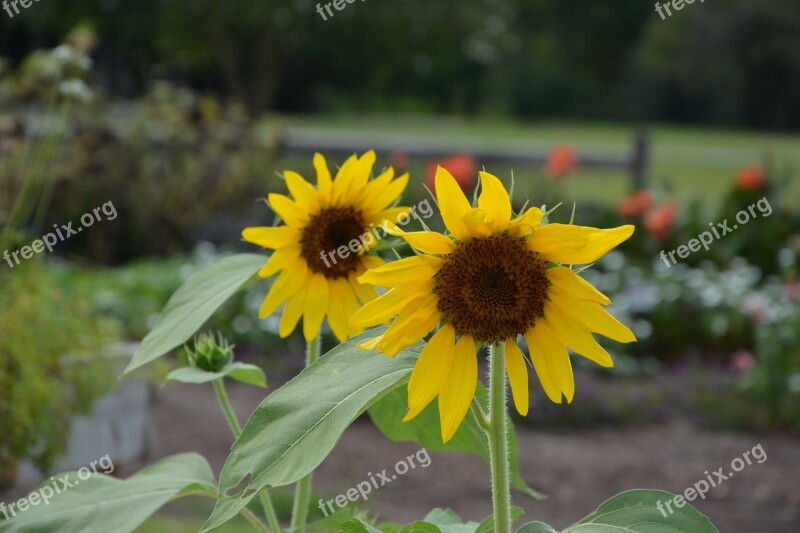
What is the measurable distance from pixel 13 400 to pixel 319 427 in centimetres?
294

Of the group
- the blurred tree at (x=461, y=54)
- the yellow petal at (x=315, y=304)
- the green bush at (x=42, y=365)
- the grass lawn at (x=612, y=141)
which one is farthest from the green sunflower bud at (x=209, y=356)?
the blurred tree at (x=461, y=54)

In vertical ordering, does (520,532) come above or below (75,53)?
below

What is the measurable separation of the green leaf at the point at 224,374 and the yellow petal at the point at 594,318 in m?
0.51

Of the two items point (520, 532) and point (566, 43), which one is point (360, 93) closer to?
point (566, 43)

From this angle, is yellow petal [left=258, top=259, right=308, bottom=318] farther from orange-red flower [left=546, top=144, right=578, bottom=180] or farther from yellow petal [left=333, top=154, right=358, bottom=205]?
orange-red flower [left=546, top=144, right=578, bottom=180]

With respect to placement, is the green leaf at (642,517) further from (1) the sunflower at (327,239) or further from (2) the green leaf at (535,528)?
(1) the sunflower at (327,239)

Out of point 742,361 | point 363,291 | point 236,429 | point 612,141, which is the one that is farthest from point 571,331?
point 612,141

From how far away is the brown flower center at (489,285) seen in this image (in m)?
1.21

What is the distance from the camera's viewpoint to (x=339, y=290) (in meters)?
1.69

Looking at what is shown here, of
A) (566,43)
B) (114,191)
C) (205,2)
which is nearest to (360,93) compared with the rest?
(566,43)

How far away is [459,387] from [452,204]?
212 mm

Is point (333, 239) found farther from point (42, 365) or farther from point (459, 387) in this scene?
point (42, 365)

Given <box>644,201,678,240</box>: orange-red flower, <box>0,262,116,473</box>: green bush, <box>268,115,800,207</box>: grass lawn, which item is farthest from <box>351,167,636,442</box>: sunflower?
<box>268,115,800,207</box>: grass lawn

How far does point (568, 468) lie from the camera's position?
16.7ft
